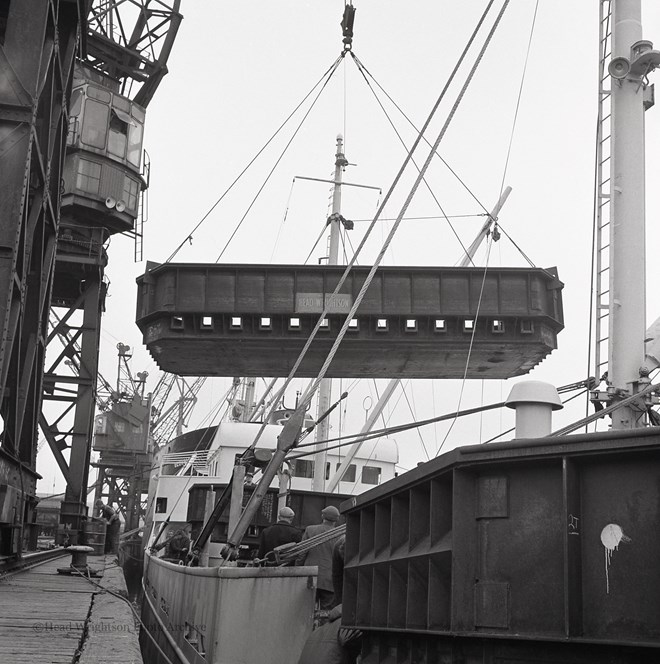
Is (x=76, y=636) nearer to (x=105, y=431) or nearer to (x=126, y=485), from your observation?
(x=105, y=431)

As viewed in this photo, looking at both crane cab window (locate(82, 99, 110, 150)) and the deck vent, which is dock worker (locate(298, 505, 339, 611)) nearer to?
the deck vent

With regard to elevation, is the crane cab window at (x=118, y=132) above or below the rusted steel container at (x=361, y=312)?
above

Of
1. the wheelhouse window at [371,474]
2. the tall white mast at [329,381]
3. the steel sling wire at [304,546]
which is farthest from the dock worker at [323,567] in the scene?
the wheelhouse window at [371,474]

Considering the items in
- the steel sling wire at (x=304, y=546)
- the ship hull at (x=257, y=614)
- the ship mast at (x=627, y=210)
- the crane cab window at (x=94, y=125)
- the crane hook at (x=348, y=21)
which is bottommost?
the ship hull at (x=257, y=614)

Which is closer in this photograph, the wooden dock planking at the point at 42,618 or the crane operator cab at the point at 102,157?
the wooden dock planking at the point at 42,618

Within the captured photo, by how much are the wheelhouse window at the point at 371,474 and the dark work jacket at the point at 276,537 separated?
19.1 metres

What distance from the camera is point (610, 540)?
4.80m

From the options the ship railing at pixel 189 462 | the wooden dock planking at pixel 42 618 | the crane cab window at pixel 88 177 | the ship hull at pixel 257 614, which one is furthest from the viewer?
the ship railing at pixel 189 462

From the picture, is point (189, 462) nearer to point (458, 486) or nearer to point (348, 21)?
point (348, 21)

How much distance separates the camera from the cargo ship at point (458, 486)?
488 centimetres

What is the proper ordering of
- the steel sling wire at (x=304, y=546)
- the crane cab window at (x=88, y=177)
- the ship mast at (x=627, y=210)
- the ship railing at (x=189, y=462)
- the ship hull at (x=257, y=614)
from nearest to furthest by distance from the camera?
the ship hull at (x=257, y=614)
the steel sling wire at (x=304, y=546)
the ship mast at (x=627, y=210)
the crane cab window at (x=88, y=177)
the ship railing at (x=189, y=462)

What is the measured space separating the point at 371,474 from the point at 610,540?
2600cm

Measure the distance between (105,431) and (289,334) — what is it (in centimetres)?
4802

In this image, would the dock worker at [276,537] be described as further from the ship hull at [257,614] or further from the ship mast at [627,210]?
the ship mast at [627,210]
